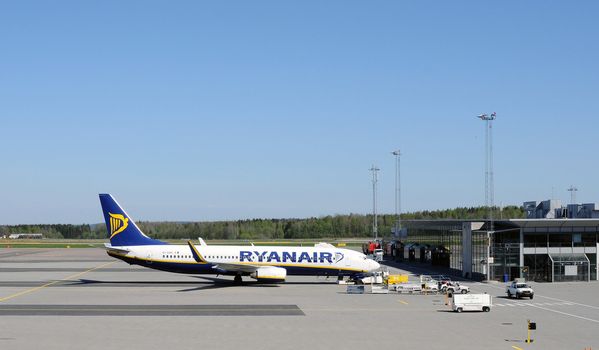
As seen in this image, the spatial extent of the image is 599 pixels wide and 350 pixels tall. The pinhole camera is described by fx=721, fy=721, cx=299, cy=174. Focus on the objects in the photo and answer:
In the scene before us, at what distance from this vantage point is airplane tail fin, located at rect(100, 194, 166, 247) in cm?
7019

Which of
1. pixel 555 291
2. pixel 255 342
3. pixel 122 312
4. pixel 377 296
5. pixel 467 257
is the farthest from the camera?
pixel 467 257

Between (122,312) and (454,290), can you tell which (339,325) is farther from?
(454,290)

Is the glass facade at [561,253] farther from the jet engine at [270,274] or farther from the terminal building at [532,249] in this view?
the jet engine at [270,274]

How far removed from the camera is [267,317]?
47719 millimetres

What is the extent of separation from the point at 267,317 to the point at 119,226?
27.9 metres

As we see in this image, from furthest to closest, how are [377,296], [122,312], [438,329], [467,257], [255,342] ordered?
[467,257] → [377,296] → [122,312] → [438,329] → [255,342]

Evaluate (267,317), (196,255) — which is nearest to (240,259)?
(196,255)

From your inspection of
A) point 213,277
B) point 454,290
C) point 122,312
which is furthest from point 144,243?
point 454,290

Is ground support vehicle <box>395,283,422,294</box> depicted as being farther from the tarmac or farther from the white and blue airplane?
the white and blue airplane

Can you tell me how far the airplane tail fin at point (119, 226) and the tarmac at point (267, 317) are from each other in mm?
4295

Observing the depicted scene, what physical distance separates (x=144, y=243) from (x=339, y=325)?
104 ft

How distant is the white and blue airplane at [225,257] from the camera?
68.8 m

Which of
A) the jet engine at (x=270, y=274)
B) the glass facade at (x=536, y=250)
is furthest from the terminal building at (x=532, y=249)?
the jet engine at (x=270, y=274)

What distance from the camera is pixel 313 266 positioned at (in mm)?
70562
